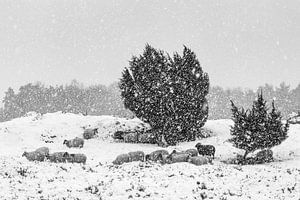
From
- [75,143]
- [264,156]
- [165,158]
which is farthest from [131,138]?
[264,156]

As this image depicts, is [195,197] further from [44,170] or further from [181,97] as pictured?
[181,97]

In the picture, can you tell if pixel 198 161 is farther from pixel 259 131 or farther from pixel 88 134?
pixel 88 134

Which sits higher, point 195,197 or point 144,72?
point 144,72

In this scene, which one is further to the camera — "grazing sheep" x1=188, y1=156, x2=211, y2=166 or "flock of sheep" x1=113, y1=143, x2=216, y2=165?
"flock of sheep" x1=113, y1=143, x2=216, y2=165

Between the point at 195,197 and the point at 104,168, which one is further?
the point at 104,168

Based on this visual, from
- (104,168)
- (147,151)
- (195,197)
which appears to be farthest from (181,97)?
(195,197)

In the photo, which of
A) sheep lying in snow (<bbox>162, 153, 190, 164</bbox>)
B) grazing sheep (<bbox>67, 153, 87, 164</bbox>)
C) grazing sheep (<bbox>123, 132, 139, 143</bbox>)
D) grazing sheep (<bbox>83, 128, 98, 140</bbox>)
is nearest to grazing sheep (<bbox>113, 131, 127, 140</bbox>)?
grazing sheep (<bbox>123, 132, 139, 143</bbox>)

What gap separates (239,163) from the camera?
33000 millimetres

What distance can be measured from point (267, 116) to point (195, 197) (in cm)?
1713

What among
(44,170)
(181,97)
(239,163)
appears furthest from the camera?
(181,97)

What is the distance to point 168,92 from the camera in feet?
140

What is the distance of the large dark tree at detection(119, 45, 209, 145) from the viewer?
4175 centimetres

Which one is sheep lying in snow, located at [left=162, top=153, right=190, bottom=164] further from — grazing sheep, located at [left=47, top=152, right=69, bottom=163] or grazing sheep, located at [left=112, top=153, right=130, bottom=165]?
grazing sheep, located at [left=47, top=152, right=69, bottom=163]

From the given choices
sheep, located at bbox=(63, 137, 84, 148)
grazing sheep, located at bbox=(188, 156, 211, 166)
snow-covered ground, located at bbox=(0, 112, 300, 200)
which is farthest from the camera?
sheep, located at bbox=(63, 137, 84, 148)
